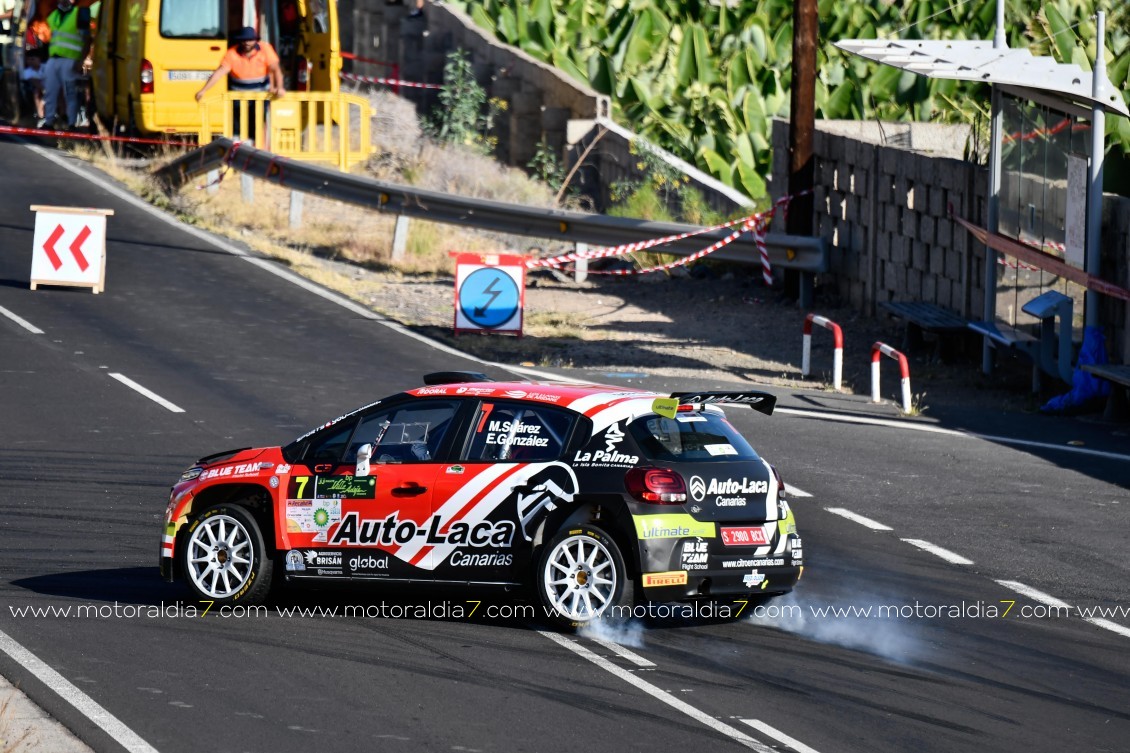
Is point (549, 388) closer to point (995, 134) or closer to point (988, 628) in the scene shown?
point (988, 628)

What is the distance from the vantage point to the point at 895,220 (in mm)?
23781

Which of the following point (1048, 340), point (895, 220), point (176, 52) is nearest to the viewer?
point (1048, 340)

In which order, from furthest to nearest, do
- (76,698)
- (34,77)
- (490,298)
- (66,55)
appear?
1. (34,77)
2. (66,55)
3. (490,298)
4. (76,698)

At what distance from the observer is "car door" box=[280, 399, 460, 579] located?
11094mm

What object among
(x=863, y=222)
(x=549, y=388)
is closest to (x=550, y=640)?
(x=549, y=388)

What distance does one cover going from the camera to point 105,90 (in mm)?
31328

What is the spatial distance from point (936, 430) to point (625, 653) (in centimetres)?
845

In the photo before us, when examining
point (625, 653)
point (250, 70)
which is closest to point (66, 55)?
point (250, 70)

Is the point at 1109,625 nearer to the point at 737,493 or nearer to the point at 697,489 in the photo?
the point at 737,493

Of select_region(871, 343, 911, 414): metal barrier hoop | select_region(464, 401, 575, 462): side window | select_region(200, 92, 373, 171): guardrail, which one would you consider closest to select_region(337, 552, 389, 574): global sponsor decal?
select_region(464, 401, 575, 462): side window

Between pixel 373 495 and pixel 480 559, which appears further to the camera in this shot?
pixel 373 495

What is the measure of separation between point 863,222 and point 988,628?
13.8 metres

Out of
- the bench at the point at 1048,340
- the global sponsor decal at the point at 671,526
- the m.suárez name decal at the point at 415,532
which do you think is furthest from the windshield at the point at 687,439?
the bench at the point at 1048,340

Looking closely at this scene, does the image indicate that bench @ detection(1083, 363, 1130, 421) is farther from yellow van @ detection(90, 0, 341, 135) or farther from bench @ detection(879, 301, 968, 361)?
yellow van @ detection(90, 0, 341, 135)
